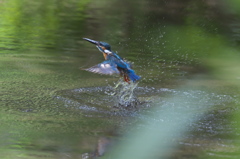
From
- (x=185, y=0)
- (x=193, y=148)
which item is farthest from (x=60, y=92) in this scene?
(x=185, y=0)

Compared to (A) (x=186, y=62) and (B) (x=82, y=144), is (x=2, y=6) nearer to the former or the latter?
(A) (x=186, y=62)

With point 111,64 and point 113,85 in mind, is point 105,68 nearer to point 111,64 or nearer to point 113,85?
point 111,64

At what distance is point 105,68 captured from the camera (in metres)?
3.78

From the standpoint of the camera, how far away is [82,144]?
11.5 feet

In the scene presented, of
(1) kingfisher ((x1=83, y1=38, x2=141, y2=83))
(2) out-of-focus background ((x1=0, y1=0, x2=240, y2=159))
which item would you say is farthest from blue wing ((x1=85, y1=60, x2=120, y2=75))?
(2) out-of-focus background ((x1=0, y1=0, x2=240, y2=159))

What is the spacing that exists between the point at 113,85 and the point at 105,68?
206 centimetres

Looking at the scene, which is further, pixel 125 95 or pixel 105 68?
pixel 125 95

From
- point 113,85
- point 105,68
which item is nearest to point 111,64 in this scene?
point 105,68

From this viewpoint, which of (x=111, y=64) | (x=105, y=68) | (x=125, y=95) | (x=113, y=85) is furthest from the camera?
(x=113, y=85)

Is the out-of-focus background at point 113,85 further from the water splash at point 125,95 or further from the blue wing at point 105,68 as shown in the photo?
the blue wing at point 105,68

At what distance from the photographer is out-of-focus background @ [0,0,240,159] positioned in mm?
2793

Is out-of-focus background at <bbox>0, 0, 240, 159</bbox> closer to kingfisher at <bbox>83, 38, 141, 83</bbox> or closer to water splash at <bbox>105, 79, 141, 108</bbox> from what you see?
water splash at <bbox>105, 79, 141, 108</bbox>

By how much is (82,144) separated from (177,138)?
801mm

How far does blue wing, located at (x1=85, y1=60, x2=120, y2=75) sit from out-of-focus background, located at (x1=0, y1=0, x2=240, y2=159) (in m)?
0.47
